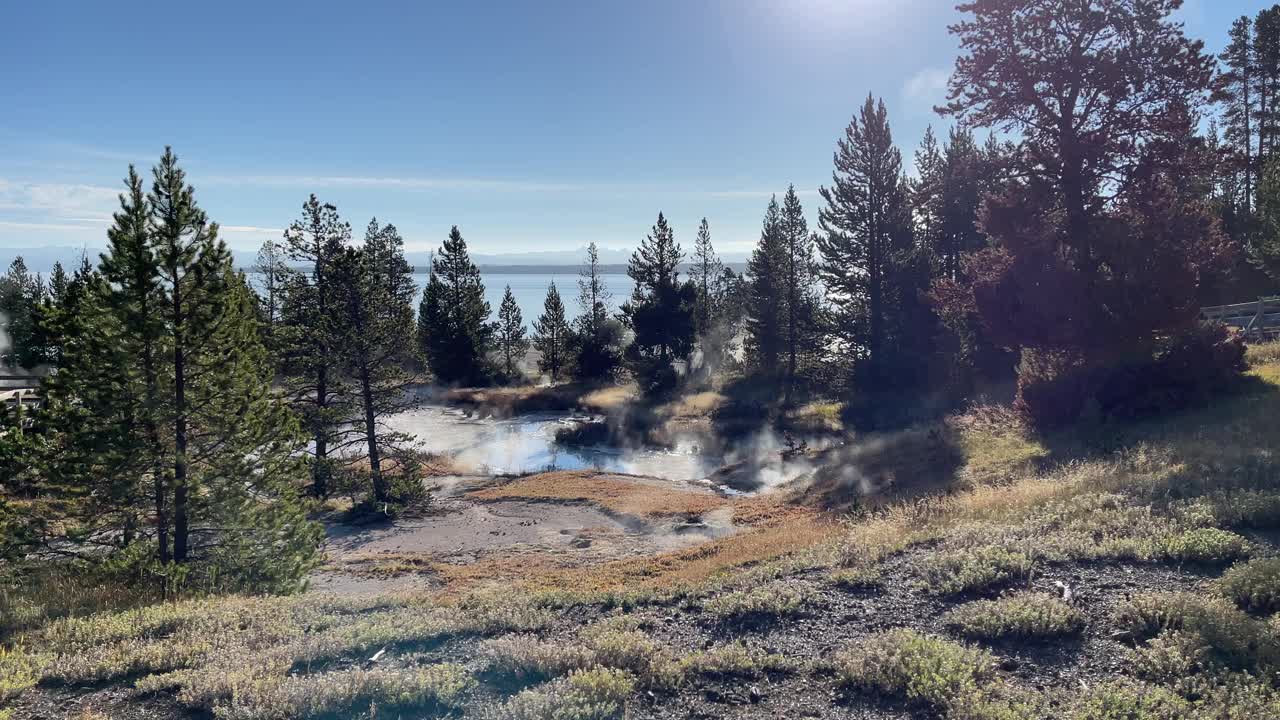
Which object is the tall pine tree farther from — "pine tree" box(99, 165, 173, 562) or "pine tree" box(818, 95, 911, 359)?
"pine tree" box(99, 165, 173, 562)

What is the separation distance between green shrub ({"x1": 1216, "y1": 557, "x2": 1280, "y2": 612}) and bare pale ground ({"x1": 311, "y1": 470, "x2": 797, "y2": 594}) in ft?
37.7

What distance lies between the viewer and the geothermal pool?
37.0 meters

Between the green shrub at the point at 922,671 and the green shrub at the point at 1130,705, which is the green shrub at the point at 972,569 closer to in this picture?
the green shrub at the point at 922,671

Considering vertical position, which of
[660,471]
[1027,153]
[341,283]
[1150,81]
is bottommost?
[660,471]

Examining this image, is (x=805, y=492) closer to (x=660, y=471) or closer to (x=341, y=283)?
(x=660, y=471)

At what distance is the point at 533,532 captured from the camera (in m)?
24.1

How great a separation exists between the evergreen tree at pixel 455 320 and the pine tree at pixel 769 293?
24098mm

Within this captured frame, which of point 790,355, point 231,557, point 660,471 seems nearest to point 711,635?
point 231,557

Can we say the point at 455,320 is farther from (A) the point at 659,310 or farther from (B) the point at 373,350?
(B) the point at 373,350

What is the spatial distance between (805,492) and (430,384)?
148ft

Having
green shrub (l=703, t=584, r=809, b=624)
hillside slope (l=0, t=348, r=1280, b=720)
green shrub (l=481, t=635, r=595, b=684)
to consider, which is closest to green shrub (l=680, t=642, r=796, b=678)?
hillside slope (l=0, t=348, r=1280, b=720)

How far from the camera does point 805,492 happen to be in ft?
86.9

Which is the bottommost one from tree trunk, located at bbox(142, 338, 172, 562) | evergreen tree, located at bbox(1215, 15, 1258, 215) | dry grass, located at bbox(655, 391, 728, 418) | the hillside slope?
dry grass, located at bbox(655, 391, 728, 418)

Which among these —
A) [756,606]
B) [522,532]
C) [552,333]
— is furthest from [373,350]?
[552,333]
